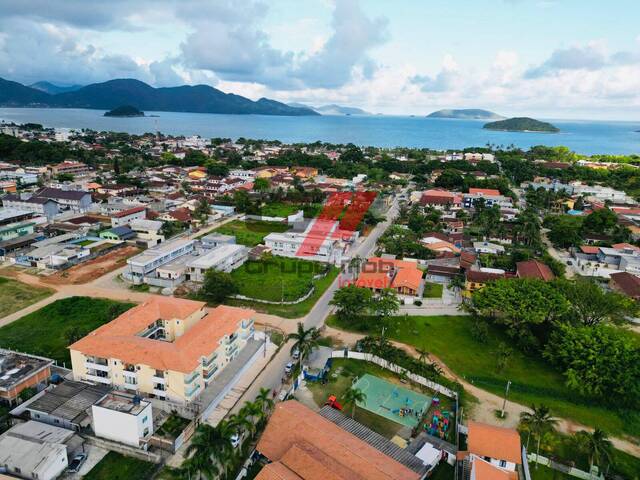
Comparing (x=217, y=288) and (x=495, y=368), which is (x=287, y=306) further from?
(x=495, y=368)

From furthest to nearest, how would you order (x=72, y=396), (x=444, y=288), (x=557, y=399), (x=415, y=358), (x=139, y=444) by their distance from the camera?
(x=444, y=288) → (x=415, y=358) → (x=557, y=399) → (x=72, y=396) → (x=139, y=444)

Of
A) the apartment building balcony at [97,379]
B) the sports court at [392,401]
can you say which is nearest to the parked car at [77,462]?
the apartment building balcony at [97,379]

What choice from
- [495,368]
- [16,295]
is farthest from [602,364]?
[16,295]

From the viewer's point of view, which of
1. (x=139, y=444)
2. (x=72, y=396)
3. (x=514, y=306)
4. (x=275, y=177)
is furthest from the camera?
(x=275, y=177)

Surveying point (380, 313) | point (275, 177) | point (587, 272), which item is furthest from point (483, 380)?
point (275, 177)

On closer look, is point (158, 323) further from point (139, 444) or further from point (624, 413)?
point (624, 413)

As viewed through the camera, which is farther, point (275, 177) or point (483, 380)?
point (275, 177)

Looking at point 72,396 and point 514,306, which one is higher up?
point 514,306
